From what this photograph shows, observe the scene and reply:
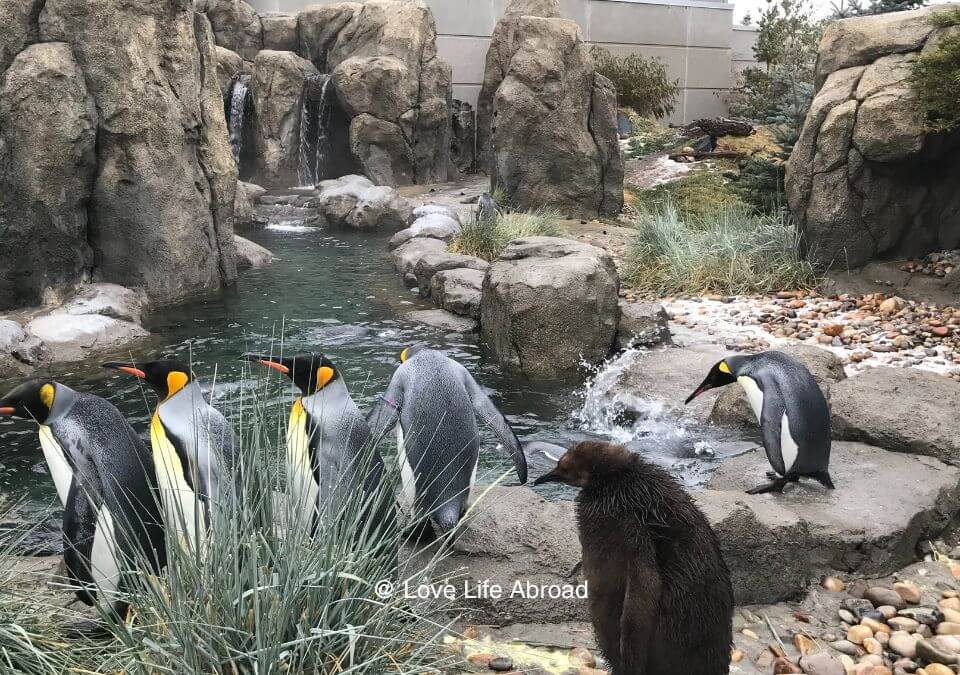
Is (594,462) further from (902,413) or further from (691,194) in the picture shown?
(691,194)

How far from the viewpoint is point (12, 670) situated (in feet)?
6.43

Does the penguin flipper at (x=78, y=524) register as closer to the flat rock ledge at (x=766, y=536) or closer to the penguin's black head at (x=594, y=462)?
the flat rock ledge at (x=766, y=536)

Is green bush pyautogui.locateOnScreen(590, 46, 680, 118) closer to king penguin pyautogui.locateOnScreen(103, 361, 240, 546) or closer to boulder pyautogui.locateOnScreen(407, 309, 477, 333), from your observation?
boulder pyautogui.locateOnScreen(407, 309, 477, 333)

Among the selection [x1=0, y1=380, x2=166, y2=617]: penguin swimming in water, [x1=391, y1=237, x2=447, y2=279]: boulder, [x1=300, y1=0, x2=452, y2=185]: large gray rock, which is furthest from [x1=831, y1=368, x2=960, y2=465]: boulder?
[x1=300, y1=0, x2=452, y2=185]: large gray rock

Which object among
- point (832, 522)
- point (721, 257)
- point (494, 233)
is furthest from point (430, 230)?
point (832, 522)

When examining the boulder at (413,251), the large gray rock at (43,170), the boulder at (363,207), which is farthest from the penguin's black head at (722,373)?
the boulder at (363,207)

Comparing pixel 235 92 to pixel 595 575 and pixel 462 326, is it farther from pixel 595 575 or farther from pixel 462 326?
pixel 595 575

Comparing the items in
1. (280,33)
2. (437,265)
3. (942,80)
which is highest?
(280,33)

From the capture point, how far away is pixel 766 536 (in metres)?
3.22

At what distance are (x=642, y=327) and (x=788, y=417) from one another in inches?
129

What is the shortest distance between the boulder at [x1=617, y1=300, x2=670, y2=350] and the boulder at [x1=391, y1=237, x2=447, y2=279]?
3024mm

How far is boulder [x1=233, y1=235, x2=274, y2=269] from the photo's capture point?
406 inches

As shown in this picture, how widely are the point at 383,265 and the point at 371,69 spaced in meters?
7.20

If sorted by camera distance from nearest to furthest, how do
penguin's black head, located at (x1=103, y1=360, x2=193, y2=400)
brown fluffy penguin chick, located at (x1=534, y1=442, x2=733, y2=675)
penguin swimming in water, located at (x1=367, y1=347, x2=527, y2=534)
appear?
1. brown fluffy penguin chick, located at (x1=534, y1=442, x2=733, y2=675)
2. penguin's black head, located at (x1=103, y1=360, x2=193, y2=400)
3. penguin swimming in water, located at (x1=367, y1=347, x2=527, y2=534)
